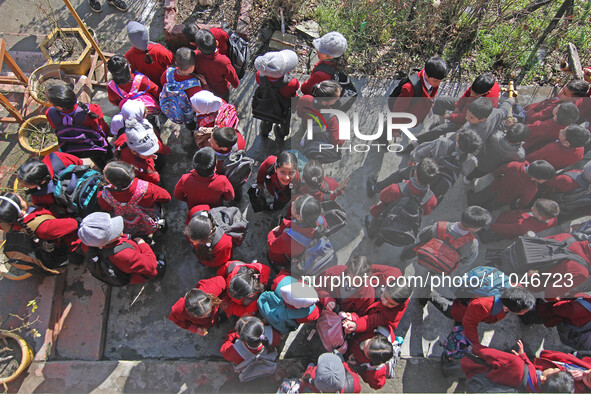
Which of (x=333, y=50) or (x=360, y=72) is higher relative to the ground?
(x=333, y=50)

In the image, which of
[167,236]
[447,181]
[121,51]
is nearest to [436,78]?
[447,181]

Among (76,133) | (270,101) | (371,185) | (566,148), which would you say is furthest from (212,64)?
(566,148)

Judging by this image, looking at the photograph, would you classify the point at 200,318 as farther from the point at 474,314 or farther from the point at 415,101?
the point at 415,101

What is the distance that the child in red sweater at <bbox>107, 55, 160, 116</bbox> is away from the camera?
4309 mm

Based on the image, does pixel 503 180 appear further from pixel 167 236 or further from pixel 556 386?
pixel 167 236

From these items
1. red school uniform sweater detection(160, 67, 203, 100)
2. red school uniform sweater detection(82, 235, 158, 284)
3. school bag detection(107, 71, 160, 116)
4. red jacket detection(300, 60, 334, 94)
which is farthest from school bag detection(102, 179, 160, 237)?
red jacket detection(300, 60, 334, 94)

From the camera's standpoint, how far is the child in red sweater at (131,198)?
350cm

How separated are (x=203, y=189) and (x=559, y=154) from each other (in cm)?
430

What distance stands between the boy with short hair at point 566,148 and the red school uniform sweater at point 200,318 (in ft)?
13.8

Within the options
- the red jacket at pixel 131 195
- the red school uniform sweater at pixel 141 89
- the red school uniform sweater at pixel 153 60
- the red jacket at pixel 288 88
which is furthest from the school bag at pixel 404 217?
the red school uniform sweater at pixel 153 60

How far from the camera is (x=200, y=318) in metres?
3.49

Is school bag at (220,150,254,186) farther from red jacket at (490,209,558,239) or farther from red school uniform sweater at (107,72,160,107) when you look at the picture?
red jacket at (490,209,558,239)

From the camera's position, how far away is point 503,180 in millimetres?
4363

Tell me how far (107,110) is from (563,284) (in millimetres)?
6477
